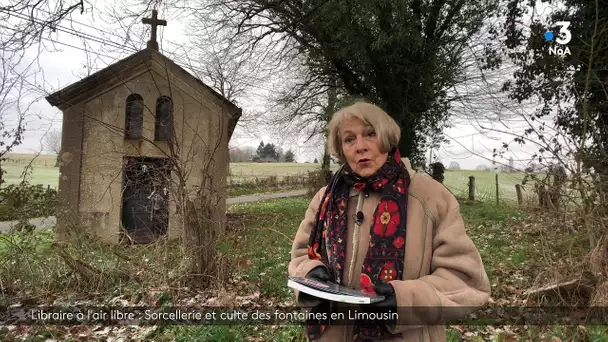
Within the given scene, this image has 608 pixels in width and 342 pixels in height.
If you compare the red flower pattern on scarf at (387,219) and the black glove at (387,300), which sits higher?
the red flower pattern on scarf at (387,219)

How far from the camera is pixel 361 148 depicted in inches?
72.5

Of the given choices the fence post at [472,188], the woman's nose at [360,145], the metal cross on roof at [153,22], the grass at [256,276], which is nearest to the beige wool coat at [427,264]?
the woman's nose at [360,145]

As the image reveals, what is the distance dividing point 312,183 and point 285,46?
10879 mm

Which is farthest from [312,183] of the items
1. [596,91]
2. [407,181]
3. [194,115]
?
[407,181]

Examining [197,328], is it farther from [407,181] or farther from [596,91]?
[596,91]

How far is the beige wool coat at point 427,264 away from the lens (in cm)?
159

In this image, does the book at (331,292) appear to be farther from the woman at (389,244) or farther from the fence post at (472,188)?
the fence post at (472,188)

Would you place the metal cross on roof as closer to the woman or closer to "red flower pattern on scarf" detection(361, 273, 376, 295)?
the woman

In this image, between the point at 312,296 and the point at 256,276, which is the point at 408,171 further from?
the point at 256,276

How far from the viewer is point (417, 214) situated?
1.77 meters

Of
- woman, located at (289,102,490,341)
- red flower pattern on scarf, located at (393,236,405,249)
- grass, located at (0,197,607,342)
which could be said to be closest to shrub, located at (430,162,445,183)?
grass, located at (0,197,607,342)

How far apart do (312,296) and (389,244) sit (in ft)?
1.45

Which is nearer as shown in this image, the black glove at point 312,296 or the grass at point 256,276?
the black glove at point 312,296

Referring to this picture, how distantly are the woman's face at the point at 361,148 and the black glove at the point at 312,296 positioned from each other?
20.7 inches
